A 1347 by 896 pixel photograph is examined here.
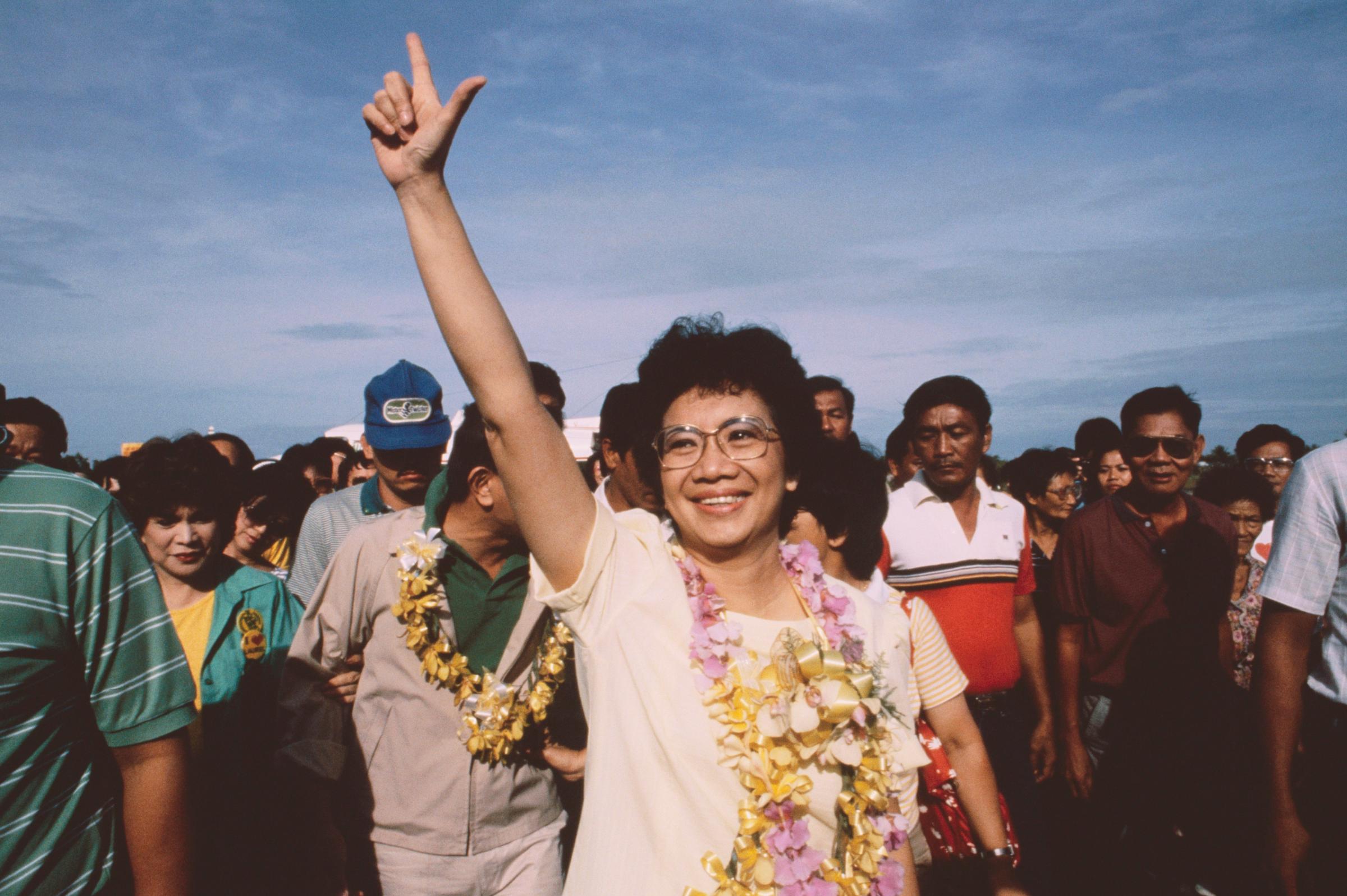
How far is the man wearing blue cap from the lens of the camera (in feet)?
14.3

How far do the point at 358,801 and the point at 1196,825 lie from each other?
4.37 m

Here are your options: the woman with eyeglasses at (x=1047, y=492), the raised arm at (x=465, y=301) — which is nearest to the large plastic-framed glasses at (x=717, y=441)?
the raised arm at (x=465, y=301)

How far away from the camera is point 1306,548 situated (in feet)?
8.89

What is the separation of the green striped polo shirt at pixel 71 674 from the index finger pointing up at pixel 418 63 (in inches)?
45.3

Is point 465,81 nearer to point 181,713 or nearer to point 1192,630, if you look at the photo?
point 181,713

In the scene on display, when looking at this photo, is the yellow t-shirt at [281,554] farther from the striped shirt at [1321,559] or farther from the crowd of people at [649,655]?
the striped shirt at [1321,559]

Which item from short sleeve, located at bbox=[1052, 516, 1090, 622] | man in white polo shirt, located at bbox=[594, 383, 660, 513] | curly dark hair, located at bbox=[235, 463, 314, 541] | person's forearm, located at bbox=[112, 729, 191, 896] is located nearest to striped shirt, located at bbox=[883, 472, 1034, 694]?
short sleeve, located at bbox=[1052, 516, 1090, 622]

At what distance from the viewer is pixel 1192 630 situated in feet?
14.4

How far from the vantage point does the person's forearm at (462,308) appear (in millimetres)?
1638

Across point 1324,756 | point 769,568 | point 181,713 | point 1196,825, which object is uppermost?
point 769,568

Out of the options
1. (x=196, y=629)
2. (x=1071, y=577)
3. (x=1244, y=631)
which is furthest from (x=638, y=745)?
(x=1244, y=631)

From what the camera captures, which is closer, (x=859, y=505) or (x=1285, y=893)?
(x=1285, y=893)

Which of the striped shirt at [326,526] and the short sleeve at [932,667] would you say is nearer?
the short sleeve at [932,667]

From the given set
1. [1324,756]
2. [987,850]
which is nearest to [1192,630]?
[1324,756]
